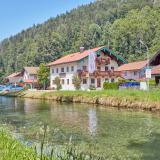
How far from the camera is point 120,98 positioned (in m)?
42.2

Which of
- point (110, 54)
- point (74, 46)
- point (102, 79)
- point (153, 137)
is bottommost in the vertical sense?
point (153, 137)

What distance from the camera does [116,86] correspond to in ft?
187

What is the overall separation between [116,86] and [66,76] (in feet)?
72.3

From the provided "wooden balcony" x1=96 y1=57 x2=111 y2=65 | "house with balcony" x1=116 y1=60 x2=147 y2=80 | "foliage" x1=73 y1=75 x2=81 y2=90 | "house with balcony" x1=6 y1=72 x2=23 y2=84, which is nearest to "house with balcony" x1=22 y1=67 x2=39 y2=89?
"house with balcony" x1=6 y1=72 x2=23 y2=84

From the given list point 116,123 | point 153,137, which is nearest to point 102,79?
point 116,123

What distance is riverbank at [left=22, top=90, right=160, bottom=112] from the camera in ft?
121

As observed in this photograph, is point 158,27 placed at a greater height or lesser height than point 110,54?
greater

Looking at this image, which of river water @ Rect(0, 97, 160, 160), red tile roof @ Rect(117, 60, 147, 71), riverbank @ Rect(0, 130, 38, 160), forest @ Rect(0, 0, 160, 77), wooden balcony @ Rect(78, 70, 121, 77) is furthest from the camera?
forest @ Rect(0, 0, 160, 77)

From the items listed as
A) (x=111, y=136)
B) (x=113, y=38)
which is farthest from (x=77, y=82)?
(x=113, y=38)

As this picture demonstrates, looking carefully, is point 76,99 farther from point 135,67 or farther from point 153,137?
point 153,137

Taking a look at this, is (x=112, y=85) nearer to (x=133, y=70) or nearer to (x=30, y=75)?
(x=133, y=70)

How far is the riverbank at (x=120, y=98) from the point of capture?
1453 inches

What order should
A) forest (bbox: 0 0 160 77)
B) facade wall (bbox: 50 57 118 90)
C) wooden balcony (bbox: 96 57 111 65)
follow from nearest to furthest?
facade wall (bbox: 50 57 118 90), wooden balcony (bbox: 96 57 111 65), forest (bbox: 0 0 160 77)

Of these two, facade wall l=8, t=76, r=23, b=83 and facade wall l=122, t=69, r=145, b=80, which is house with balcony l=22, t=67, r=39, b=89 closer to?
facade wall l=8, t=76, r=23, b=83
